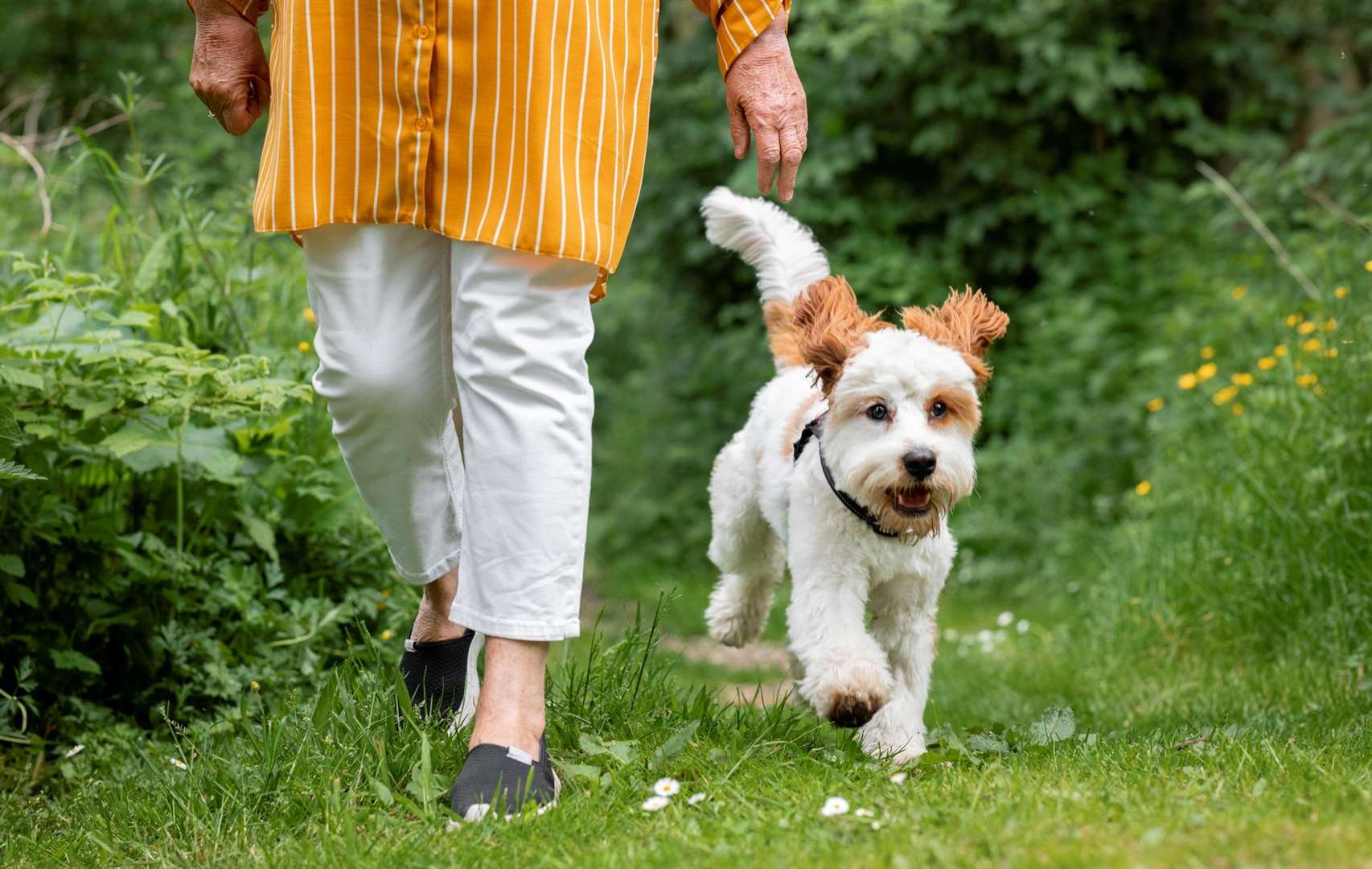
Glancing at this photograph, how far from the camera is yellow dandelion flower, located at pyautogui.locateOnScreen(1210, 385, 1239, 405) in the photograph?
590 cm

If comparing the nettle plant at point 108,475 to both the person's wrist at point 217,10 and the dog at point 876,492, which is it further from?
the dog at point 876,492

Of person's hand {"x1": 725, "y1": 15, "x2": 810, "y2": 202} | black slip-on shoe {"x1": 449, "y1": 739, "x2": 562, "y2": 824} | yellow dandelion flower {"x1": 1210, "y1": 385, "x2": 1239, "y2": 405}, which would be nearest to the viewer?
black slip-on shoe {"x1": 449, "y1": 739, "x2": 562, "y2": 824}

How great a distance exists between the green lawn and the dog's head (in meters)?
0.54

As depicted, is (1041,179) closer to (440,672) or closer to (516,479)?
(440,672)

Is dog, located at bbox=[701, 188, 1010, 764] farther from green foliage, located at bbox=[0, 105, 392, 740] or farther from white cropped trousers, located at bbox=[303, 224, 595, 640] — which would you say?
green foliage, located at bbox=[0, 105, 392, 740]

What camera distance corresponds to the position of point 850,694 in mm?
3141

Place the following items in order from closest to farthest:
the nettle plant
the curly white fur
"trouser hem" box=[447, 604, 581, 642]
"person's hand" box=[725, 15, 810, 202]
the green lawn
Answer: the green lawn, "trouser hem" box=[447, 604, 581, 642], "person's hand" box=[725, 15, 810, 202], the curly white fur, the nettle plant

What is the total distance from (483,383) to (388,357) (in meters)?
0.30

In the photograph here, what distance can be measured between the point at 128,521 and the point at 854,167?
5.55m

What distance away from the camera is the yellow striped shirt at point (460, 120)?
2797 millimetres

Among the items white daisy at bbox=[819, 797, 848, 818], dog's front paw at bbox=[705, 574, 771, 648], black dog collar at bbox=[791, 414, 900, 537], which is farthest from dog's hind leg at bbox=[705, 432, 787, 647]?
white daisy at bbox=[819, 797, 848, 818]

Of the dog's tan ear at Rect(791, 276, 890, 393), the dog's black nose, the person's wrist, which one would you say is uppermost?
the person's wrist

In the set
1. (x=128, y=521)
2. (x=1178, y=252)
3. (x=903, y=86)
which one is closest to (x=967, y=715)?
(x=128, y=521)

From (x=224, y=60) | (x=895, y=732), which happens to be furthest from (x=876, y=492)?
(x=224, y=60)
